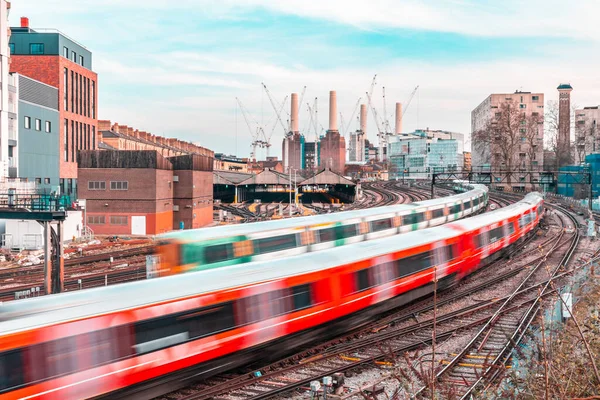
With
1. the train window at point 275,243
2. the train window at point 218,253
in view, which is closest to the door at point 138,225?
the train window at point 275,243

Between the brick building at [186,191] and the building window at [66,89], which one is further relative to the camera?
the building window at [66,89]

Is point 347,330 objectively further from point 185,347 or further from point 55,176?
point 55,176

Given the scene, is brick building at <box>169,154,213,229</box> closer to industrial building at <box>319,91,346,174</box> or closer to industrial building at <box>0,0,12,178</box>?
industrial building at <box>0,0,12,178</box>

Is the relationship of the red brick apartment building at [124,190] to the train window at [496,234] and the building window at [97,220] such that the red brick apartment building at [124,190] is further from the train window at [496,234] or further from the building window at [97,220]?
the train window at [496,234]

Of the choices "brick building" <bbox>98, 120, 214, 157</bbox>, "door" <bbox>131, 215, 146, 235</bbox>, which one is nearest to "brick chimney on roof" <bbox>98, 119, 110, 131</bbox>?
"brick building" <bbox>98, 120, 214, 157</bbox>

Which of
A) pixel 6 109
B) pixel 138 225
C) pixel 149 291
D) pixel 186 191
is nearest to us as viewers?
pixel 149 291

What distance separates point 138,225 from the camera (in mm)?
37094

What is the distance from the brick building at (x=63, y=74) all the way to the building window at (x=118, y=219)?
9.03 m

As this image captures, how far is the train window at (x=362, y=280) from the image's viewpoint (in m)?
13.0

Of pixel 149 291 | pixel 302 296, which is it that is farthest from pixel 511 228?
pixel 149 291

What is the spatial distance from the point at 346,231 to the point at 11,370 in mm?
Result: 14832

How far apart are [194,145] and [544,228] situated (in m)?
71.5

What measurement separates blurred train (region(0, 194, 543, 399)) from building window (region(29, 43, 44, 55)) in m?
38.8

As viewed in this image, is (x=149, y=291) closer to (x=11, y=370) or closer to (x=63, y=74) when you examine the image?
(x=11, y=370)
